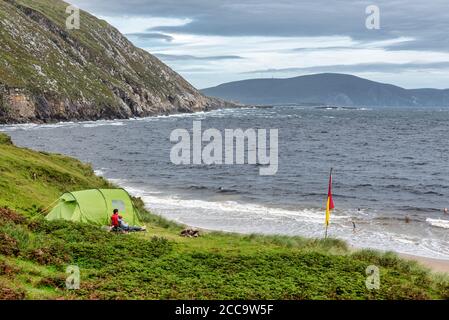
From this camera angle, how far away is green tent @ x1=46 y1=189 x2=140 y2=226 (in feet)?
90.4

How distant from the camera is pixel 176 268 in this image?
20156 mm

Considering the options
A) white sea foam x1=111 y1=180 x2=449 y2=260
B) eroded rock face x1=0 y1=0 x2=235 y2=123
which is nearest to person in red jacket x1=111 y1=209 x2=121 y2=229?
white sea foam x1=111 y1=180 x2=449 y2=260

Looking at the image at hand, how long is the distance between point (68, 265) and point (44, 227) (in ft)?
17.4

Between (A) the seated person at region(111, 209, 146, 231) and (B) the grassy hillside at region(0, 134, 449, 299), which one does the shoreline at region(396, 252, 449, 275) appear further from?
(A) the seated person at region(111, 209, 146, 231)

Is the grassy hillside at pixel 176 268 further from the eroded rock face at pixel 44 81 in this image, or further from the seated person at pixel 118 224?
the eroded rock face at pixel 44 81

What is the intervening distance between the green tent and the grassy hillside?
1.42 m

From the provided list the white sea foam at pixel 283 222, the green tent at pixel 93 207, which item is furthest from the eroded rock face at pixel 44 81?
the green tent at pixel 93 207

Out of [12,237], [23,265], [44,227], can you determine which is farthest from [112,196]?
[23,265]

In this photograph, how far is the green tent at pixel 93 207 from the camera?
2756 cm

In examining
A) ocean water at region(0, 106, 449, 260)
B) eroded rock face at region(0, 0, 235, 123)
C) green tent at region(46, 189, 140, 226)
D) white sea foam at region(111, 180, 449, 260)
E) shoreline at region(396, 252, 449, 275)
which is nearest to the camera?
green tent at region(46, 189, 140, 226)

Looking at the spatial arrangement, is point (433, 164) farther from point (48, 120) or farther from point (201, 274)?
point (48, 120)

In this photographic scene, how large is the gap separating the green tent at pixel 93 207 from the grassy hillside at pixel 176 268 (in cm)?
142

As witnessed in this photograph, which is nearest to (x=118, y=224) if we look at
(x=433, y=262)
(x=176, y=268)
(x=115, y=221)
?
(x=115, y=221)

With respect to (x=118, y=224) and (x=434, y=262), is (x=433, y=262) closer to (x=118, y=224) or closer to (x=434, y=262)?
Answer: (x=434, y=262)
